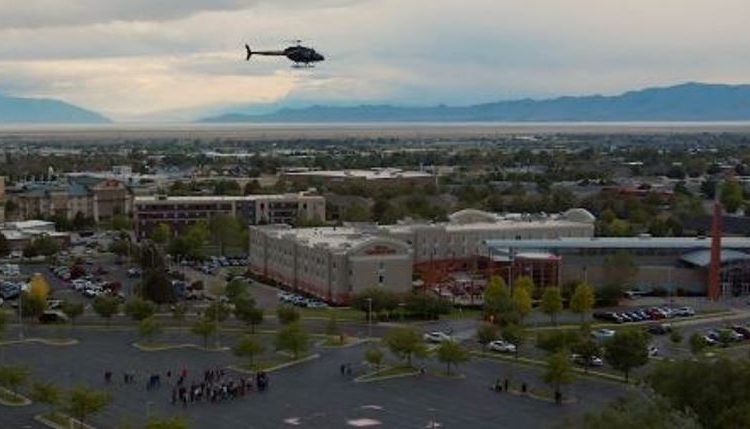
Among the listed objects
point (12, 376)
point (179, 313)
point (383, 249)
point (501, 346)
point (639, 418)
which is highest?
point (639, 418)

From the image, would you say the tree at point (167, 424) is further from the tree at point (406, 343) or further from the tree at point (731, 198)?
the tree at point (731, 198)

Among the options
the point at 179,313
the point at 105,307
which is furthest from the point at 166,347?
the point at 105,307

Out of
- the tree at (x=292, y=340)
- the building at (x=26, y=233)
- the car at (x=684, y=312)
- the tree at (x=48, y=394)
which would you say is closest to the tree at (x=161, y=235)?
the building at (x=26, y=233)

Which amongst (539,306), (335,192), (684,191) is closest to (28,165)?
(335,192)

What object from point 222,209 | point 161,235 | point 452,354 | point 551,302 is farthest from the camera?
point 222,209

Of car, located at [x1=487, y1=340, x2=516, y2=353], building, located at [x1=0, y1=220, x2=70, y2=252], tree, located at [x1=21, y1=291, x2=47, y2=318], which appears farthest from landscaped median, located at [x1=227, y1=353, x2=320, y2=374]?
building, located at [x1=0, y1=220, x2=70, y2=252]

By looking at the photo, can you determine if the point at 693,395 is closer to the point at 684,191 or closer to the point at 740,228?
the point at 740,228

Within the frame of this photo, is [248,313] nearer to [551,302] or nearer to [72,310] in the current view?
[72,310]
